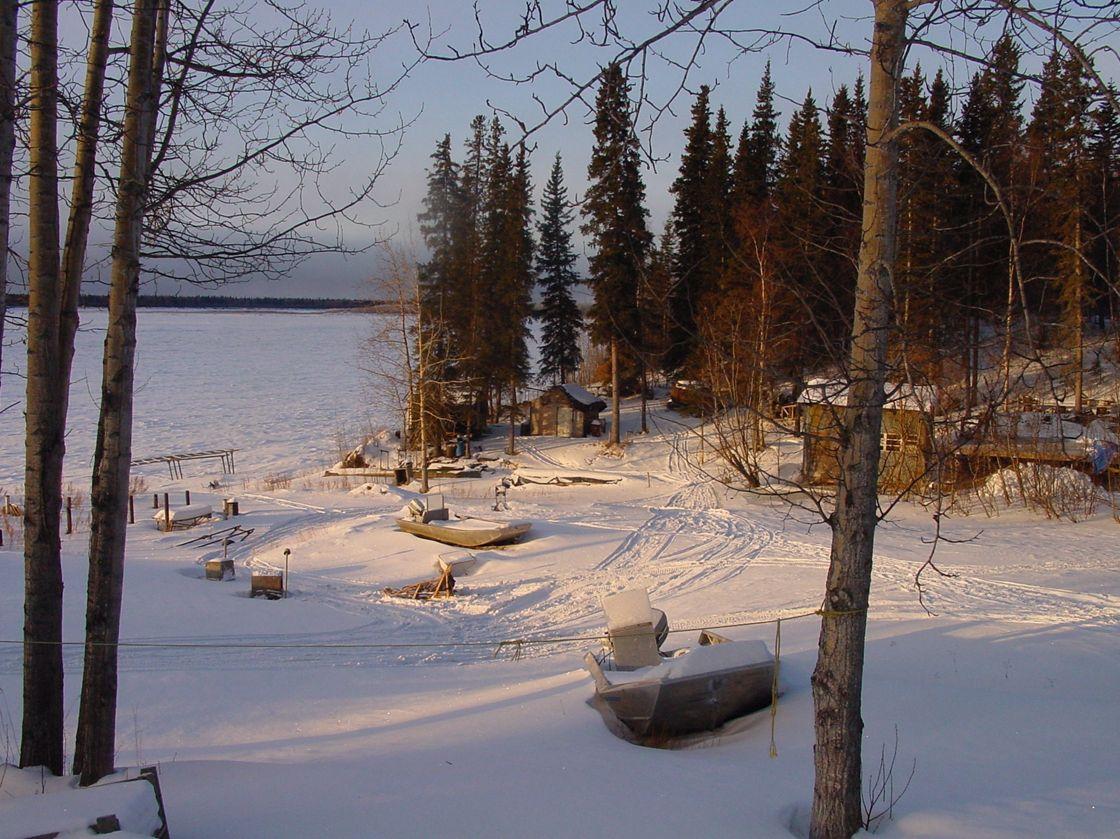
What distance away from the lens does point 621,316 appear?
3052 cm

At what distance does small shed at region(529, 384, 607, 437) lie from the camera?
37719 mm

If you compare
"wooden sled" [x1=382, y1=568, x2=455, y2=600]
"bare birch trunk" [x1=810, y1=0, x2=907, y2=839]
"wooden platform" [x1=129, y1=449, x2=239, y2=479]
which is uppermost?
"bare birch trunk" [x1=810, y1=0, x2=907, y2=839]

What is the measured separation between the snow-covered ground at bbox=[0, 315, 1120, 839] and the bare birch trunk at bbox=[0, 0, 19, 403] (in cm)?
357

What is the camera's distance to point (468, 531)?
17797 millimetres

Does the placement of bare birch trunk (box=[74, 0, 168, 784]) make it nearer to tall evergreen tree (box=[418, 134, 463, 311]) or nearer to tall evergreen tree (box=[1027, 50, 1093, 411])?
tall evergreen tree (box=[1027, 50, 1093, 411])

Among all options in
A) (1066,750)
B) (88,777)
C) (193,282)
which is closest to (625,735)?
(1066,750)

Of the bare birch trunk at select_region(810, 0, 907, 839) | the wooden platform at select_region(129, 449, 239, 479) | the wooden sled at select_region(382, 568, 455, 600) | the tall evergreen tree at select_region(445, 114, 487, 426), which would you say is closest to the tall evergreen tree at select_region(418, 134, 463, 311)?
the tall evergreen tree at select_region(445, 114, 487, 426)

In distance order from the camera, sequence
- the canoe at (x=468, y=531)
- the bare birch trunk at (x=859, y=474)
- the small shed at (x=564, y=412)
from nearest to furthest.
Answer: the bare birch trunk at (x=859, y=474), the canoe at (x=468, y=531), the small shed at (x=564, y=412)

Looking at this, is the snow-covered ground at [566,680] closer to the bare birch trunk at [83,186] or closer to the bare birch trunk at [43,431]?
the bare birch trunk at [43,431]

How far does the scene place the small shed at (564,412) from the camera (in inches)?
1485

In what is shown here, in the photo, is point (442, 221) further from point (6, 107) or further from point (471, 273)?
point (6, 107)

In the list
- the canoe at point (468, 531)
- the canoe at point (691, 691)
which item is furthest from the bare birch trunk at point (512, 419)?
the canoe at point (691, 691)

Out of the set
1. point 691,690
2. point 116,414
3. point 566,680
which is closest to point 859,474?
point 691,690

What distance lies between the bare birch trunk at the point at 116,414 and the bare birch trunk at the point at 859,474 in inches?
169
